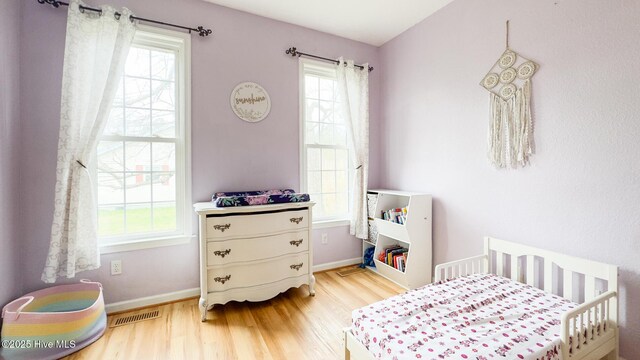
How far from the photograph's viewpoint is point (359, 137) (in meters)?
3.22

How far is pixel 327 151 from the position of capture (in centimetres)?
327

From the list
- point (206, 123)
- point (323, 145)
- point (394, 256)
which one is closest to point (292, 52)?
point (323, 145)

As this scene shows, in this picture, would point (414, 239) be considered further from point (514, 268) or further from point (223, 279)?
point (223, 279)

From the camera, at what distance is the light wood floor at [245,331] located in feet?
5.72

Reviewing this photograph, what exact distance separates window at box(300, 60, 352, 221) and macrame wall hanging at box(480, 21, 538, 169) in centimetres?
157

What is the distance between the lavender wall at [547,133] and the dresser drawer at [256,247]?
1.47m

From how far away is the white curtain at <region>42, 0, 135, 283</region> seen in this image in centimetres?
195

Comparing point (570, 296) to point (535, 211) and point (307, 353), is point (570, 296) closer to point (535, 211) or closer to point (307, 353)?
point (535, 211)

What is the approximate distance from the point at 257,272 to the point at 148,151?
1.49m

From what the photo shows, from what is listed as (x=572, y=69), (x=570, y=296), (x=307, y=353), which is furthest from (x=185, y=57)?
(x=570, y=296)

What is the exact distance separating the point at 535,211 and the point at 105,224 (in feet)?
11.4

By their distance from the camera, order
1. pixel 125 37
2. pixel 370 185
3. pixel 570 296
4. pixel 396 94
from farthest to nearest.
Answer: pixel 370 185 < pixel 396 94 < pixel 125 37 < pixel 570 296

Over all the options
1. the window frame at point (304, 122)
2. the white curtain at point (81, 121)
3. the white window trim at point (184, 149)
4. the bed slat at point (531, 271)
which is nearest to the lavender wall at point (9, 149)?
the white curtain at point (81, 121)

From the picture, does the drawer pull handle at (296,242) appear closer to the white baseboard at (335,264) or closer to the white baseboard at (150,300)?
the white baseboard at (335,264)
